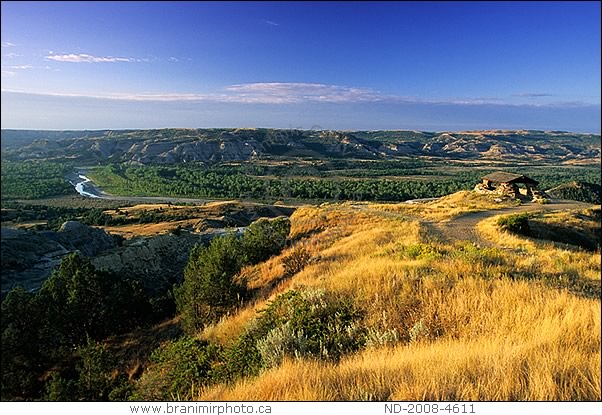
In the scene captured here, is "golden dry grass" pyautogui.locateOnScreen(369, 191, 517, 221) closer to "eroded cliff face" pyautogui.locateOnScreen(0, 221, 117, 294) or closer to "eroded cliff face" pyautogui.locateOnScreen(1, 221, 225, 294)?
"eroded cliff face" pyautogui.locateOnScreen(1, 221, 225, 294)

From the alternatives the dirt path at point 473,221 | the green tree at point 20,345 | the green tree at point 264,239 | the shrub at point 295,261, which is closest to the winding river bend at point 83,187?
the green tree at point 20,345

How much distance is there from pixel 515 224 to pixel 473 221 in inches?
90.5

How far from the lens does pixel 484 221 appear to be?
18.9 m

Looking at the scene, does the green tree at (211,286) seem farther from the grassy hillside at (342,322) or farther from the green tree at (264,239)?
the green tree at (264,239)

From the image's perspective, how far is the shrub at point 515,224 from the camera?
57.2 ft

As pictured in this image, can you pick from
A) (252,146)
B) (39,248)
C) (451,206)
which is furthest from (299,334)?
(451,206)

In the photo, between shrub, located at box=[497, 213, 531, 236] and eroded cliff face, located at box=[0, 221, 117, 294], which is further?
shrub, located at box=[497, 213, 531, 236]

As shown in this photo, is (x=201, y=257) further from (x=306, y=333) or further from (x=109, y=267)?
(x=306, y=333)

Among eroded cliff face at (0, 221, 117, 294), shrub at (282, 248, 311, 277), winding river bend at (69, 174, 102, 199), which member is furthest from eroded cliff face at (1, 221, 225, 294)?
shrub at (282, 248, 311, 277)

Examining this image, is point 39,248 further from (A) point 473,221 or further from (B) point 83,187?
(A) point 473,221

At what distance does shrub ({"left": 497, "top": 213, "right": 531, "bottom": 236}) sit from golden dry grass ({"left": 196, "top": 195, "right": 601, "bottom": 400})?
6.61 meters

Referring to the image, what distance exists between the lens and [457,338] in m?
4.80

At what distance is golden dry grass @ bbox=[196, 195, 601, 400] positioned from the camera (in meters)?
3.07

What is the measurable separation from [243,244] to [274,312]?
8.89 meters
